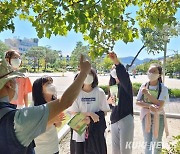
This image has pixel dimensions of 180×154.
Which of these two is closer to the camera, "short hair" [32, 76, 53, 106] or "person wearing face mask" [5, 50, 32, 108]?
"short hair" [32, 76, 53, 106]

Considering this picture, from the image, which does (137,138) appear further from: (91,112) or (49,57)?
(49,57)

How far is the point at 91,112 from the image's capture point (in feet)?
12.8

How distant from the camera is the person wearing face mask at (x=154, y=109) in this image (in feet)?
15.0

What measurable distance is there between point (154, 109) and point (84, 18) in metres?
2.38

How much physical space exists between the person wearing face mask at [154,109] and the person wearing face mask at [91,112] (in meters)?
0.94

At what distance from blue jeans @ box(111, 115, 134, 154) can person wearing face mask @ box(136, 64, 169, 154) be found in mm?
439

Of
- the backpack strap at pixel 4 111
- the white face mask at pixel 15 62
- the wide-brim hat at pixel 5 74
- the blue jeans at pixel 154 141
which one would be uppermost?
the white face mask at pixel 15 62

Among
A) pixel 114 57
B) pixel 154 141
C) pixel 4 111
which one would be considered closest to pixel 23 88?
pixel 114 57

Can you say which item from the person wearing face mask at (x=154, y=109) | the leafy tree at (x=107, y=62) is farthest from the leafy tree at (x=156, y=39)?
the person wearing face mask at (x=154, y=109)

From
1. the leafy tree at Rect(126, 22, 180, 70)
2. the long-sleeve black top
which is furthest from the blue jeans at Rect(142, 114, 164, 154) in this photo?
the leafy tree at Rect(126, 22, 180, 70)

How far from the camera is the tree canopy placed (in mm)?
2885

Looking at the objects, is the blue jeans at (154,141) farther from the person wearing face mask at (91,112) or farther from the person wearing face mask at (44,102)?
the person wearing face mask at (44,102)

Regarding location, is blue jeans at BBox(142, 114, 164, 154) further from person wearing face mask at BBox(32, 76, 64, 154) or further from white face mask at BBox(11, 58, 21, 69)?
white face mask at BBox(11, 58, 21, 69)

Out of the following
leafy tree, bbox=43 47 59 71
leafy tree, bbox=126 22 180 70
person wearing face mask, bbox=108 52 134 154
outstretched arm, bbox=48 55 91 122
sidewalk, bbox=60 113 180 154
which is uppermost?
leafy tree, bbox=43 47 59 71
